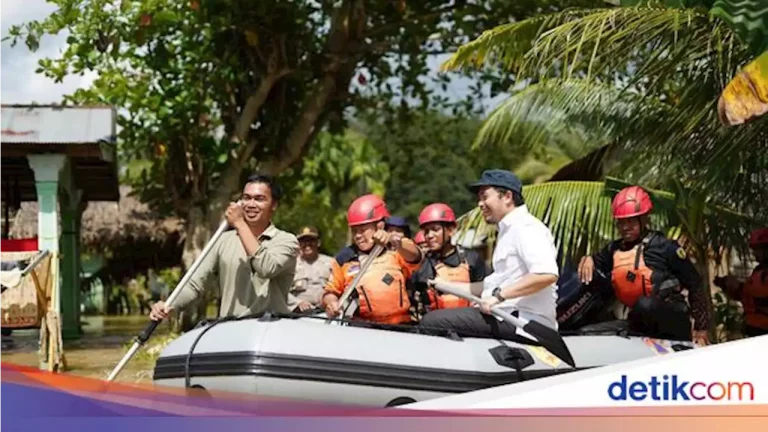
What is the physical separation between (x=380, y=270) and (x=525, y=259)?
1179 mm

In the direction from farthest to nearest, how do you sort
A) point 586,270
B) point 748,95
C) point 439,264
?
1. point 586,270
2. point 439,264
3. point 748,95

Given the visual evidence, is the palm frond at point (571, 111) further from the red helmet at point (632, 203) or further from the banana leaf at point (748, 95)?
the banana leaf at point (748, 95)

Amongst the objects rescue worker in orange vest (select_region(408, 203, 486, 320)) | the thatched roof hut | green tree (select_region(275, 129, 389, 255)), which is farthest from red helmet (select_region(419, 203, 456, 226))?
the thatched roof hut

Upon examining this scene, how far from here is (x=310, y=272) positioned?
9320mm

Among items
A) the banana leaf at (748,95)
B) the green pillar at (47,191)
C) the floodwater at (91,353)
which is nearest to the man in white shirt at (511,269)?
the banana leaf at (748,95)

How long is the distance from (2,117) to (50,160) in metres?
0.58

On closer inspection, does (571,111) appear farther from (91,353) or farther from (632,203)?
(91,353)

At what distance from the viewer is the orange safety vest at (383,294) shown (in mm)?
6434

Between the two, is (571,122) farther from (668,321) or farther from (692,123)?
(668,321)

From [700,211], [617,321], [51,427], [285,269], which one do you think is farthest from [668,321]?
[51,427]

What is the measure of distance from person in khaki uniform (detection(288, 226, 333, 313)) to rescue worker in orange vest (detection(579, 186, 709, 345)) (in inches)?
109

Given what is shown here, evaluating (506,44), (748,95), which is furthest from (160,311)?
(506,44)

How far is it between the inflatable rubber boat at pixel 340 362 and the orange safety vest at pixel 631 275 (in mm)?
1409

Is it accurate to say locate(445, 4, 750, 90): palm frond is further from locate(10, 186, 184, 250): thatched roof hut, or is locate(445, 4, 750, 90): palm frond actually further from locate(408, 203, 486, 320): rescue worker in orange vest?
locate(10, 186, 184, 250): thatched roof hut
